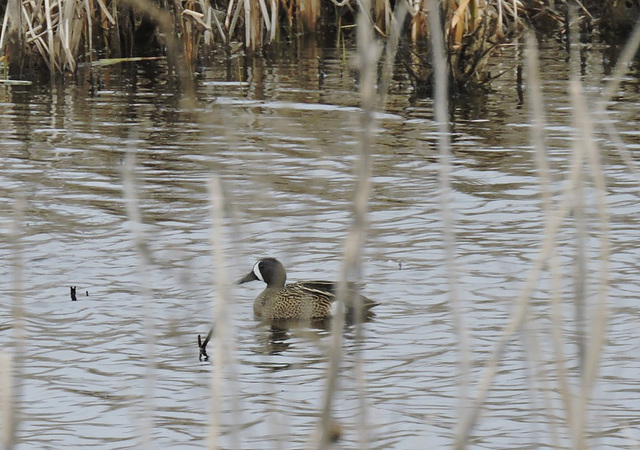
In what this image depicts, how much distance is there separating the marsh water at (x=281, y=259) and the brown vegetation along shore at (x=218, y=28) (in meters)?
0.45

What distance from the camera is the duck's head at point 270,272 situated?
775 centimetres

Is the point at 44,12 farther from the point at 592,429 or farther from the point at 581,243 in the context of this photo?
the point at 581,243

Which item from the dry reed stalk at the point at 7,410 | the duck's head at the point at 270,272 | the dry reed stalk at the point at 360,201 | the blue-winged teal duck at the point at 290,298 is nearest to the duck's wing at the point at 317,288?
the blue-winged teal duck at the point at 290,298

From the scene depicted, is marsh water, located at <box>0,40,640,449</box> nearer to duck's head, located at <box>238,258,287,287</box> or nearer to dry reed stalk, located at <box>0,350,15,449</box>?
duck's head, located at <box>238,258,287,287</box>

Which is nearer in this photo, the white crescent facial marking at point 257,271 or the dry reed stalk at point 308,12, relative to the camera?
the white crescent facial marking at point 257,271

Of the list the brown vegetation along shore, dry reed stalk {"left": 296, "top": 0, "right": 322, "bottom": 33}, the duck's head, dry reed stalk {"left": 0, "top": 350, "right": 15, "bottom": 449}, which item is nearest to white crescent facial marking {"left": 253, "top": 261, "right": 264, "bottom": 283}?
the duck's head

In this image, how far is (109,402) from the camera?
19.3ft

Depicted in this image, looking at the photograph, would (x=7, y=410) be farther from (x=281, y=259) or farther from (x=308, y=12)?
(x=308, y=12)

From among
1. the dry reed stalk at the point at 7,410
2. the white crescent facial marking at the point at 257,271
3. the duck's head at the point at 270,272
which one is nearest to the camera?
the dry reed stalk at the point at 7,410

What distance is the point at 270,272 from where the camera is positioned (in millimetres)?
7871

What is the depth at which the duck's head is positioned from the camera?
775 centimetres

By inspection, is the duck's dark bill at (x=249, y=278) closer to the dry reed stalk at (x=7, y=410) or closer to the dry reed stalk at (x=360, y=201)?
the dry reed stalk at (x=7, y=410)

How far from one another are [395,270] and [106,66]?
9.54m

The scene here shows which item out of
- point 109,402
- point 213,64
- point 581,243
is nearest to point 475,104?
point 213,64
